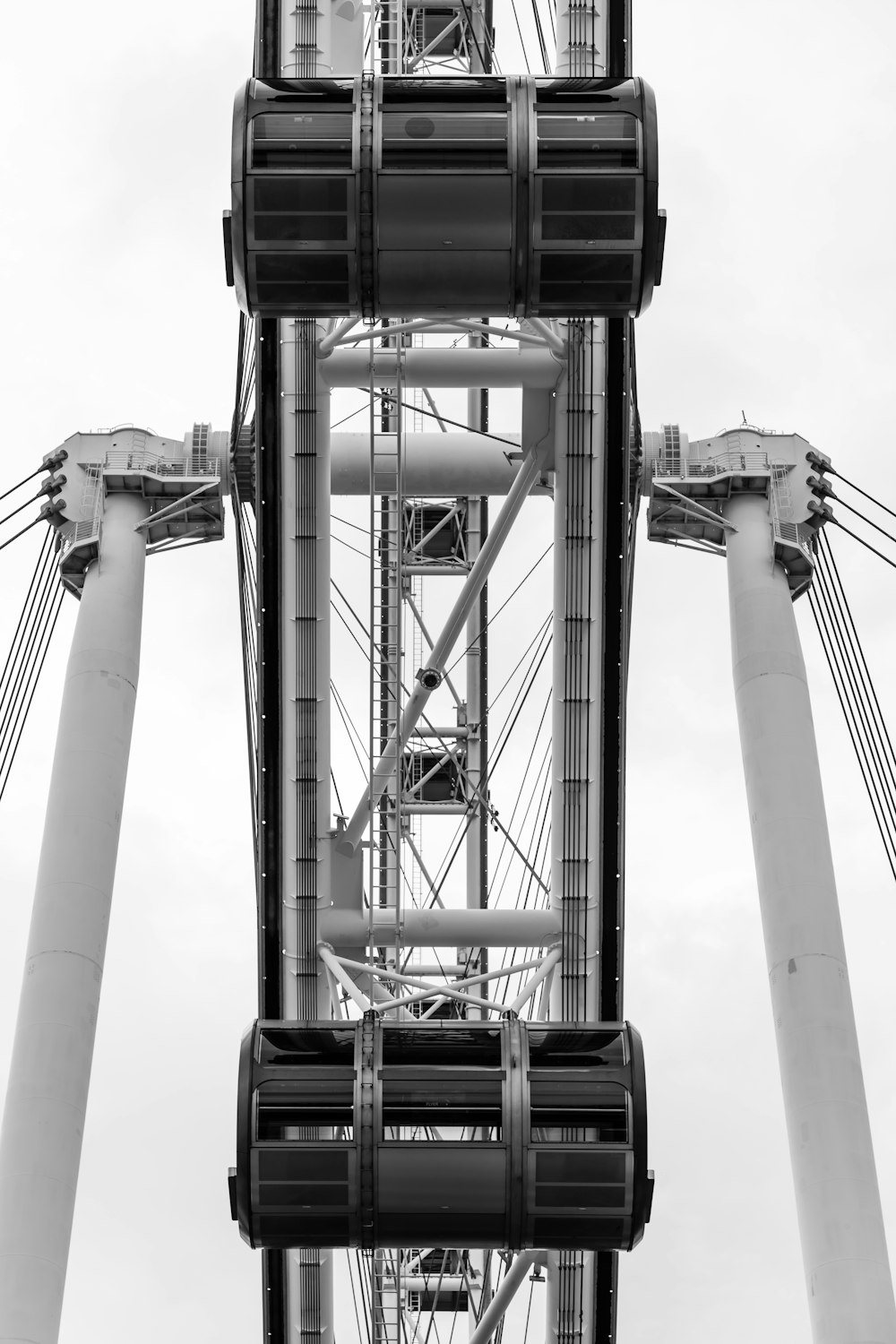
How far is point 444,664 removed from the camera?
30297 mm

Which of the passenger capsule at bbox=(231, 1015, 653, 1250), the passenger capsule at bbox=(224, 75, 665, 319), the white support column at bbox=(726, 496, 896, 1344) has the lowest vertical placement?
the passenger capsule at bbox=(231, 1015, 653, 1250)

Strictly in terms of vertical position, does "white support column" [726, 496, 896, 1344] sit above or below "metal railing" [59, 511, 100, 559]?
below

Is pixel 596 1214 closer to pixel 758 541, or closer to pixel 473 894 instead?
pixel 758 541

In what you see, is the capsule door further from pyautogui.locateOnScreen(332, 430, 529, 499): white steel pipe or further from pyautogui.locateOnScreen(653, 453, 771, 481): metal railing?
pyautogui.locateOnScreen(653, 453, 771, 481): metal railing

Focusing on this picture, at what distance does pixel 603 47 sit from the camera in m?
28.5

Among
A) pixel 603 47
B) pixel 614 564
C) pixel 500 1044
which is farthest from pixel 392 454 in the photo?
pixel 500 1044

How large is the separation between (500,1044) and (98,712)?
6.95 meters

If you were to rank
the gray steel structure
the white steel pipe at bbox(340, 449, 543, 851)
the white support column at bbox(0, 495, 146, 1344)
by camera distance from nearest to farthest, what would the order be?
the white support column at bbox(0, 495, 146, 1344) → the gray steel structure → the white steel pipe at bbox(340, 449, 543, 851)

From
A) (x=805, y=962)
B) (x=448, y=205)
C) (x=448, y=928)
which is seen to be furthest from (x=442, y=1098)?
(x=448, y=205)

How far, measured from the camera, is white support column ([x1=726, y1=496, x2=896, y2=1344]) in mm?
26594

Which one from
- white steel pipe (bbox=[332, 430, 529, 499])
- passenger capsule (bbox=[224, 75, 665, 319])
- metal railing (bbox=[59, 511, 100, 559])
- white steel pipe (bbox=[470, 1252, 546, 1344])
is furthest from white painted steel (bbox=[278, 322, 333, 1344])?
passenger capsule (bbox=[224, 75, 665, 319])

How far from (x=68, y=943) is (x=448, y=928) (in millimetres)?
4640

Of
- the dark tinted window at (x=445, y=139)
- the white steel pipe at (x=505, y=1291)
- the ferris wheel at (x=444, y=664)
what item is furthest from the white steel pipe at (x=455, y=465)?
the white steel pipe at (x=505, y=1291)

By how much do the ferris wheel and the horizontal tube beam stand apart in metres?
0.04
